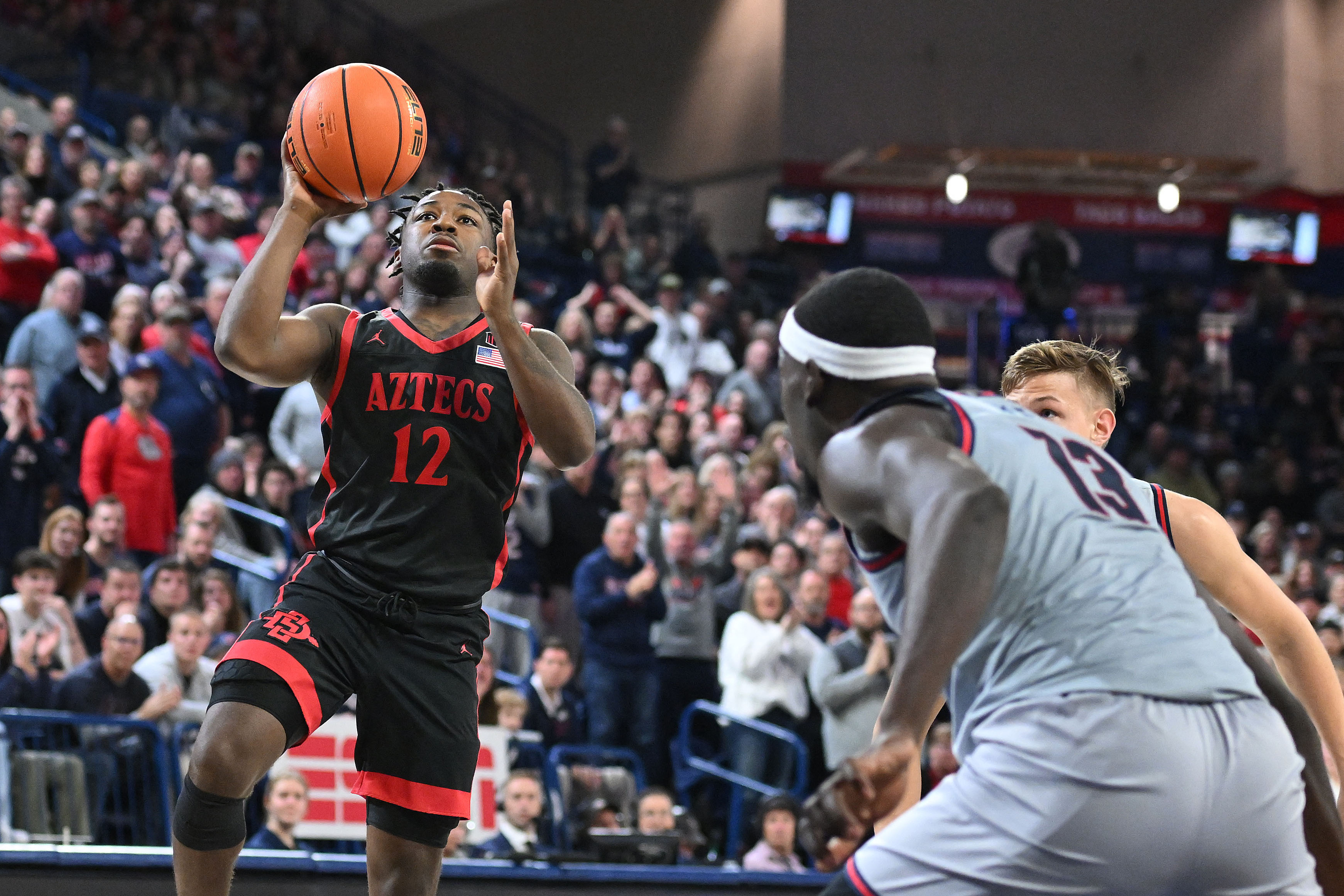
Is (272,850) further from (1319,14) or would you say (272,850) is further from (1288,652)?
(1319,14)

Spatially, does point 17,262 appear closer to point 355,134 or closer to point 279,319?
point 355,134

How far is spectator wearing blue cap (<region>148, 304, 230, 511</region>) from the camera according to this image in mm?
9141

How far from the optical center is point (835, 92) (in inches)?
812

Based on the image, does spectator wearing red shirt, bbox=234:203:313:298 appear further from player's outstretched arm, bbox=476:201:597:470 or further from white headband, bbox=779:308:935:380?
white headband, bbox=779:308:935:380

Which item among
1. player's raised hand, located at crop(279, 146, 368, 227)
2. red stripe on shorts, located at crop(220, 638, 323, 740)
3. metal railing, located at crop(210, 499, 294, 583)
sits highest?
player's raised hand, located at crop(279, 146, 368, 227)

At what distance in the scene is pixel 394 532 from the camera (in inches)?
156

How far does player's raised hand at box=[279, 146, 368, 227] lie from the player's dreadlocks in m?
0.23

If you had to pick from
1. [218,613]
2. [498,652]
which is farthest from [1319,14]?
[218,613]

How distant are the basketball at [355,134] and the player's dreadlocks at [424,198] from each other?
76 mm

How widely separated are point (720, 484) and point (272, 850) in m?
5.02

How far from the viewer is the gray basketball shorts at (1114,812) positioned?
7.59 feet

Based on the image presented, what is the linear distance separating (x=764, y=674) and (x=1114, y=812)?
23.1 feet

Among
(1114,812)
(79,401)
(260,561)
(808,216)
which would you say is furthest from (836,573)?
(808,216)

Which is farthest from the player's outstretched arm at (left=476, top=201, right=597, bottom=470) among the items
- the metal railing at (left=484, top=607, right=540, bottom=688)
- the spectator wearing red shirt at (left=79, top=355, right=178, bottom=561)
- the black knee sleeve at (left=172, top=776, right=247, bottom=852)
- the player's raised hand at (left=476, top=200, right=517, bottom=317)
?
the metal railing at (left=484, top=607, right=540, bottom=688)
